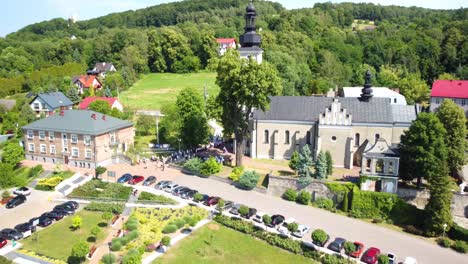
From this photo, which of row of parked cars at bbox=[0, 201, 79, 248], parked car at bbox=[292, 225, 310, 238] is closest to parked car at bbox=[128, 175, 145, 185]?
row of parked cars at bbox=[0, 201, 79, 248]

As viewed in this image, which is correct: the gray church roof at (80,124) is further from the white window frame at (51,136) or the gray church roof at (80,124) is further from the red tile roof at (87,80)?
the red tile roof at (87,80)

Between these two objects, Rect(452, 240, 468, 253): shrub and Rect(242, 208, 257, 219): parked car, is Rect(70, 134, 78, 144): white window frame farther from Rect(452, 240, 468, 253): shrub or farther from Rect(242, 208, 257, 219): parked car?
Rect(452, 240, 468, 253): shrub

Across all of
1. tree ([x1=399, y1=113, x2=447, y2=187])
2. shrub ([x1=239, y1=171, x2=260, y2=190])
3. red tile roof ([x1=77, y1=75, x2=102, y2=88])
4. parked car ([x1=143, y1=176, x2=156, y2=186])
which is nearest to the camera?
tree ([x1=399, y1=113, x2=447, y2=187])

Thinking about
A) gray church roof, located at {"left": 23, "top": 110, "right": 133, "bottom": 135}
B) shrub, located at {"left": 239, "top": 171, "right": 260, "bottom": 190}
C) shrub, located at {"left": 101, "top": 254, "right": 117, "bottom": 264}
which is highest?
gray church roof, located at {"left": 23, "top": 110, "right": 133, "bottom": 135}

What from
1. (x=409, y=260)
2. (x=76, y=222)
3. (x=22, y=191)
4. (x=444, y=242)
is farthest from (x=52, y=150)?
(x=444, y=242)

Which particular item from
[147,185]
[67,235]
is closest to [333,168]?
[147,185]

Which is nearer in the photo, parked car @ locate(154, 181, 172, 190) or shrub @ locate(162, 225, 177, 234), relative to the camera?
shrub @ locate(162, 225, 177, 234)

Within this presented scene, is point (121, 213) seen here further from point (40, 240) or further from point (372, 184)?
point (372, 184)
